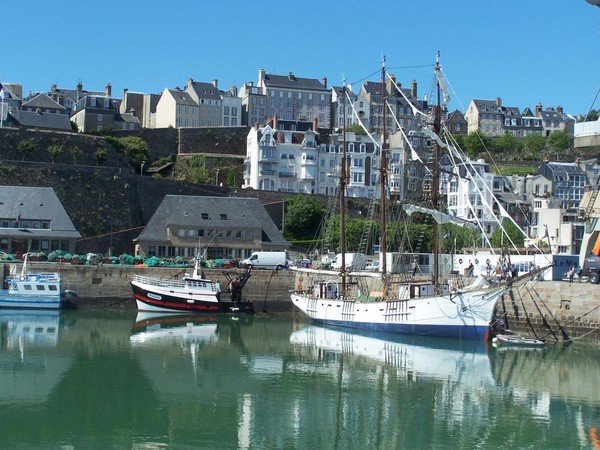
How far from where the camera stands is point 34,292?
40719 millimetres

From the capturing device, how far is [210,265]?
4441cm

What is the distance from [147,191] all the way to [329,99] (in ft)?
110

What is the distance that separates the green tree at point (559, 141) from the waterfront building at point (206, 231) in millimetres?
43093

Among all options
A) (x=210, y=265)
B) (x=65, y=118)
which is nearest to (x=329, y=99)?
(x=65, y=118)

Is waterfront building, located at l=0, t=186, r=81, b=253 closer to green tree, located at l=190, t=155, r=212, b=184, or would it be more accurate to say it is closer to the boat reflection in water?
the boat reflection in water

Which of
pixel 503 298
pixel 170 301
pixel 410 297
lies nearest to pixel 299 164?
pixel 170 301

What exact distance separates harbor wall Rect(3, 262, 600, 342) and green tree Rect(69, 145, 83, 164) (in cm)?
1931

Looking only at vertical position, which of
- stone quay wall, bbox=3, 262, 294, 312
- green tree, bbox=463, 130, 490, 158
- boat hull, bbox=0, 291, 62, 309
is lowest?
boat hull, bbox=0, 291, 62, 309

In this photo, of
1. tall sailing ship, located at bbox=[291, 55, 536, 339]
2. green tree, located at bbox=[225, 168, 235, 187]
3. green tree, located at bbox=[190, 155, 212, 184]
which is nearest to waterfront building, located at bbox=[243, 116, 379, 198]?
green tree, located at bbox=[225, 168, 235, 187]

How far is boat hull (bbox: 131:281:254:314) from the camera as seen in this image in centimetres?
4109

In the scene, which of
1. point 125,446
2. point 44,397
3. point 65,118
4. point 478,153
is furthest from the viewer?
point 478,153

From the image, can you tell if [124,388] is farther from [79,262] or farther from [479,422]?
[79,262]

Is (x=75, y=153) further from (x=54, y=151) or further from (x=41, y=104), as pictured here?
(x=41, y=104)

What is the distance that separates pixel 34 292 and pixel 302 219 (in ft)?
74.2
